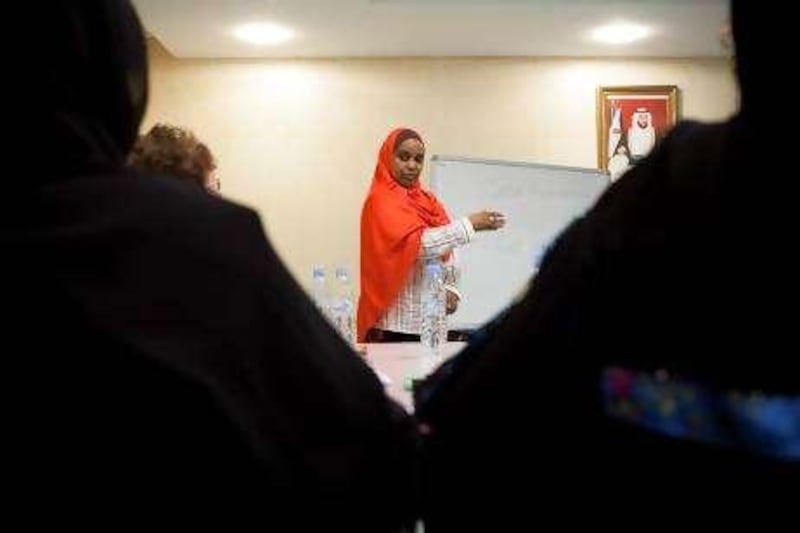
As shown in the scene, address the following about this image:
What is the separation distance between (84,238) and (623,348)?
0.45 m

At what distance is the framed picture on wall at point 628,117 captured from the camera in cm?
484

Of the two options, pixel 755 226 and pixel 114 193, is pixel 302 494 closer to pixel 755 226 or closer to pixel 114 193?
pixel 114 193

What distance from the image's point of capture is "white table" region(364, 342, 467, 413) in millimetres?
1783

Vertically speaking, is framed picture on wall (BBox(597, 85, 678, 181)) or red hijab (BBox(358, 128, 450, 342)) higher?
framed picture on wall (BBox(597, 85, 678, 181))

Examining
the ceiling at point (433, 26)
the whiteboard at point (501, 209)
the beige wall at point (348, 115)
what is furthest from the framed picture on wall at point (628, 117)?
the whiteboard at point (501, 209)

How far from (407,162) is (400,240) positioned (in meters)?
0.36

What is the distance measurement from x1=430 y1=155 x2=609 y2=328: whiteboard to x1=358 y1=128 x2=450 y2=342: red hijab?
552 millimetres

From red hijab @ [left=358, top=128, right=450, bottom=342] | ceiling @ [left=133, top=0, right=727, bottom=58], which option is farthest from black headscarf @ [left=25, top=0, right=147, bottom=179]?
ceiling @ [left=133, top=0, right=727, bottom=58]

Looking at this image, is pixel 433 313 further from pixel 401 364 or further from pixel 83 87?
pixel 83 87

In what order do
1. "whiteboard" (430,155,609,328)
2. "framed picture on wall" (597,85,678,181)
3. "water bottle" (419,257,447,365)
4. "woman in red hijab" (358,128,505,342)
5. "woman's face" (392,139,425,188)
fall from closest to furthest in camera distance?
"water bottle" (419,257,447,365), "woman in red hijab" (358,128,505,342), "woman's face" (392,139,425,188), "whiteboard" (430,155,609,328), "framed picture on wall" (597,85,678,181)

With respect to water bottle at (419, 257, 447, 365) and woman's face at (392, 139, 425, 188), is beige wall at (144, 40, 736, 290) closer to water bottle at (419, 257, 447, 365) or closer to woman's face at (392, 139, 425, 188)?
woman's face at (392, 139, 425, 188)

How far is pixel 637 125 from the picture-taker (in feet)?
15.9

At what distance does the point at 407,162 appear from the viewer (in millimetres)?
3441

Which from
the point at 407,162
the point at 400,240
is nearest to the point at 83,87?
the point at 400,240
